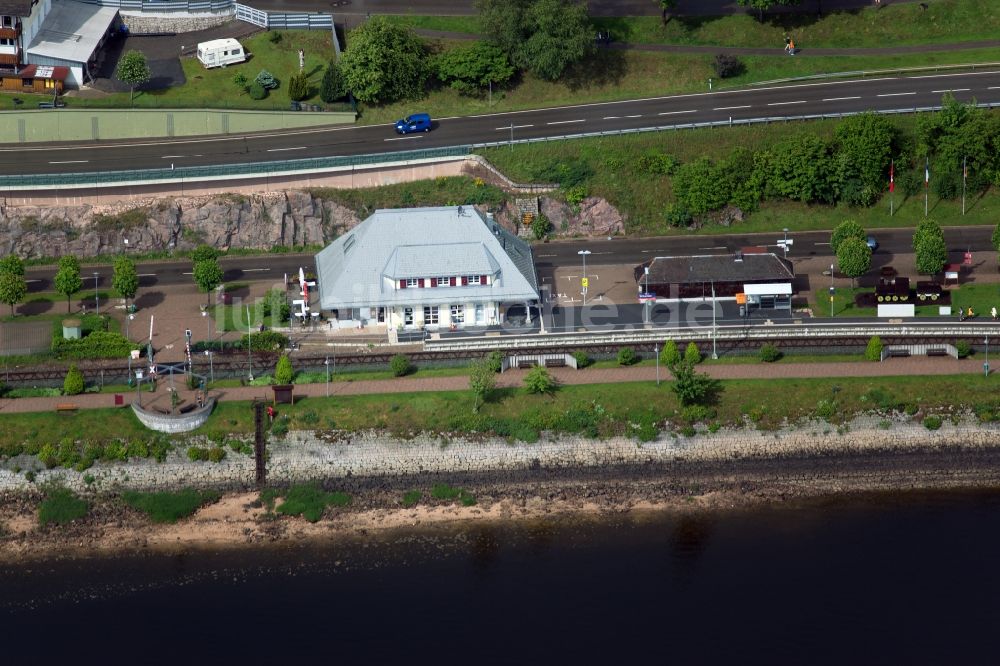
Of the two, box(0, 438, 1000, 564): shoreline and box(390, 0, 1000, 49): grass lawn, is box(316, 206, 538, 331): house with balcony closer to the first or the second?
box(0, 438, 1000, 564): shoreline

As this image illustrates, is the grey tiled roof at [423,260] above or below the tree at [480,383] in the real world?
above

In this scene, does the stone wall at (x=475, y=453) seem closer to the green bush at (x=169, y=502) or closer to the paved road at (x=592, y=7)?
the green bush at (x=169, y=502)

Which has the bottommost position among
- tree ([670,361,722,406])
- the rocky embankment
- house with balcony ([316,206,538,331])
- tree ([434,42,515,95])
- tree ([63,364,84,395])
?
tree ([670,361,722,406])

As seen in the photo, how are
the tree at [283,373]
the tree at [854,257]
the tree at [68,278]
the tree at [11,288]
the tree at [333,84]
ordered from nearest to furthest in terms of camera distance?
the tree at [283,373], the tree at [11,288], the tree at [854,257], the tree at [68,278], the tree at [333,84]

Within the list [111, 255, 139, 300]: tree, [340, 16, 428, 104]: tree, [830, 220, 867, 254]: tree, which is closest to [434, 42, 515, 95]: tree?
[340, 16, 428, 104]: tree

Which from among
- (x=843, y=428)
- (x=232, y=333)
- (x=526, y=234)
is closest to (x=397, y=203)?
(x=526, y=234)

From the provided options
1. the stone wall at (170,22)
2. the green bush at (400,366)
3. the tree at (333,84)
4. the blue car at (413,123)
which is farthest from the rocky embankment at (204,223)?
the stone wall at (170,22)
